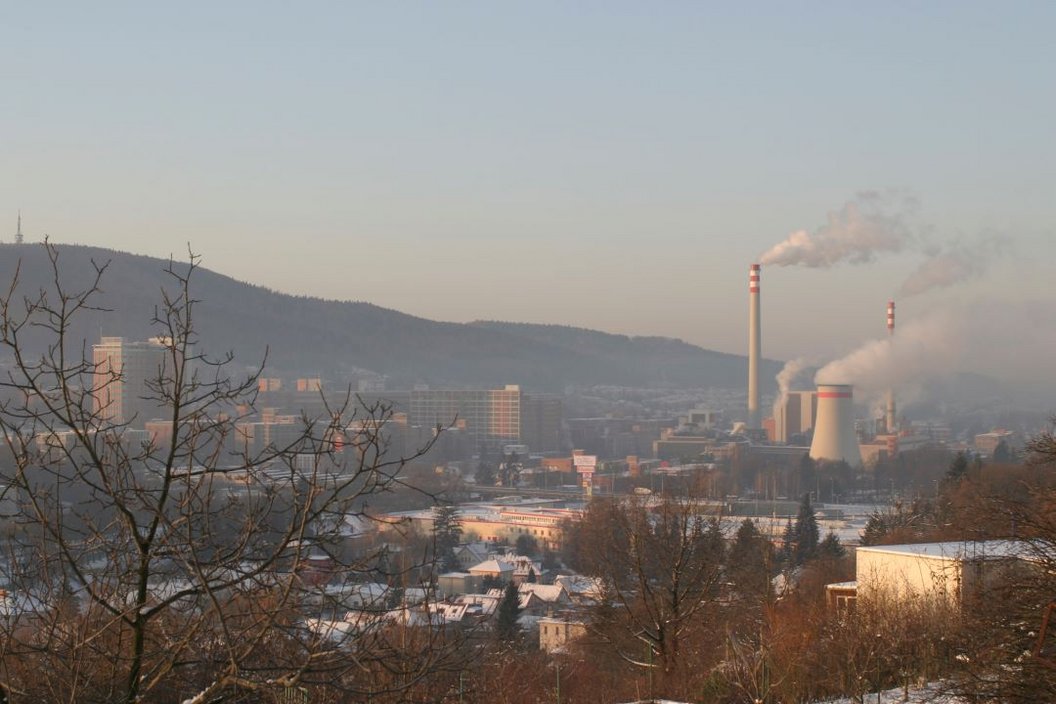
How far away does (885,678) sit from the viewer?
7.75m

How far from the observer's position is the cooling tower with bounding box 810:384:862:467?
4484cm

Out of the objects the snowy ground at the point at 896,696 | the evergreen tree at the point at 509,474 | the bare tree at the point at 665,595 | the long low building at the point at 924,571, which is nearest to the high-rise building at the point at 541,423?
the evergreen tree at the point at 509,474

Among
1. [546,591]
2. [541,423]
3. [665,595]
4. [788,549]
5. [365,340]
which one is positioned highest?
[365,340]

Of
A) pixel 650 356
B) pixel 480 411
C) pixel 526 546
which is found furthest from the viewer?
pixel 650 356

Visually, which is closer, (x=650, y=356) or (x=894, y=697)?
(x=894, y=697)

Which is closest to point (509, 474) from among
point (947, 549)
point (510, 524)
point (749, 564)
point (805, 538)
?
point (510, 524)

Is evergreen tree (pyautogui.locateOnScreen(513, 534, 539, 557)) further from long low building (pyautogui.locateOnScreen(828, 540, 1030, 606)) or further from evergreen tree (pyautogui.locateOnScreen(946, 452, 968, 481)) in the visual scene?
long low building (pyautogui.locateOnScreen(828, 540, 1030, 606))

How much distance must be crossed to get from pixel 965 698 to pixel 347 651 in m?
3.31

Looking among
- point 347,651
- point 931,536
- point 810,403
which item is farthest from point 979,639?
point 810,403

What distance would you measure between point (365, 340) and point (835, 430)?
88872 mm

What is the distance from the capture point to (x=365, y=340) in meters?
130

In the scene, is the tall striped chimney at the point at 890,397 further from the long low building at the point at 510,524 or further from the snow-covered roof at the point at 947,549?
the snow-covered roof at the point at 947,549

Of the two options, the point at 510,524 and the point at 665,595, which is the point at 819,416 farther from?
the point at 665,595

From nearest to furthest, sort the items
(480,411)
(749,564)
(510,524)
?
(749,564), (510,524), (480,411)
